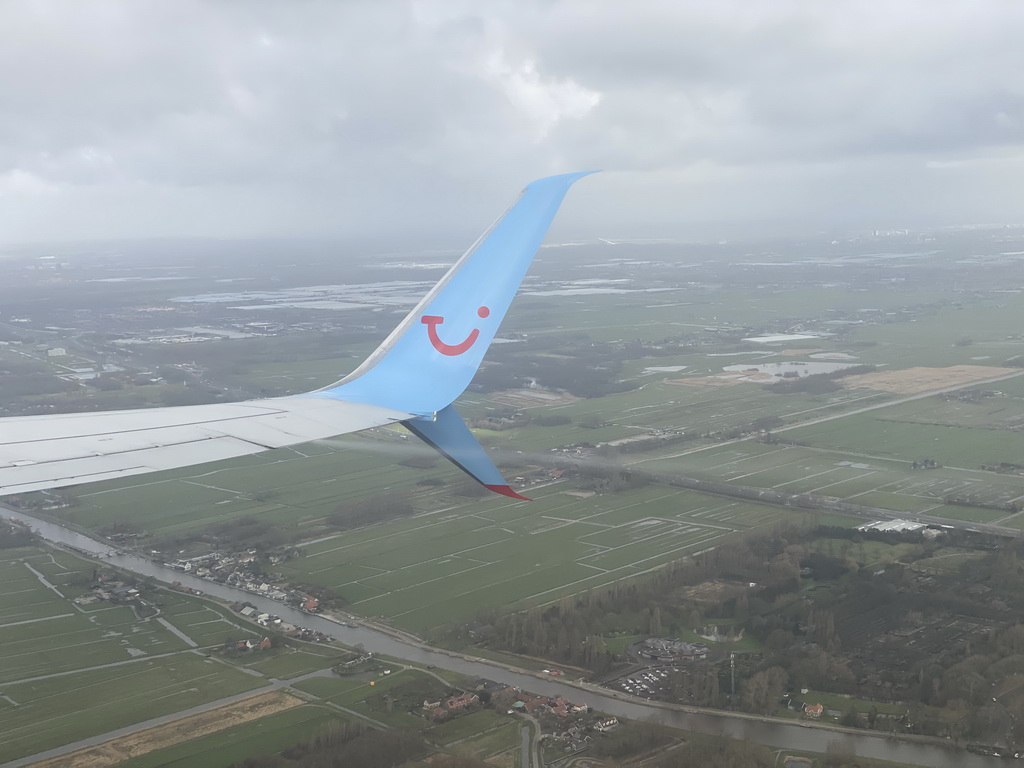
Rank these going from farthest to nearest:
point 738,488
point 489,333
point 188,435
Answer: point 738,488, point 489,333, point 188,435

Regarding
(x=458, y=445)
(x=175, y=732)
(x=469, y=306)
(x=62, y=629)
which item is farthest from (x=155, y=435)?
(x=62, y=629)

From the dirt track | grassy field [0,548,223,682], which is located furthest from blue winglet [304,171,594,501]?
grassy field [0,548,223,682]

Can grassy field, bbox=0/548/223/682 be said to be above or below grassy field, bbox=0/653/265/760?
above

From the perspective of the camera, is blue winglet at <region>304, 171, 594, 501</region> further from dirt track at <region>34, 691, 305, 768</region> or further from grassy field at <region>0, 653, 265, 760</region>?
grassy field at <region>0, 653, 265, 760</region>

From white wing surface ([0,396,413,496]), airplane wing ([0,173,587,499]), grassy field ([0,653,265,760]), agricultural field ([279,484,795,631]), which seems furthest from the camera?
agricultural field ([279,484,795,631])

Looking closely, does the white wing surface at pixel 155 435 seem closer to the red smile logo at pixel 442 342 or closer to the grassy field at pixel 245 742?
the red smile logo at pixel 442 342

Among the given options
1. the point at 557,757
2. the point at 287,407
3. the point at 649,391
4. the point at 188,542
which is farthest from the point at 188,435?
the point at 649,391

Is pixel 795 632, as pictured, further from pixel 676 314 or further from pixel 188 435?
pixel 676 314
